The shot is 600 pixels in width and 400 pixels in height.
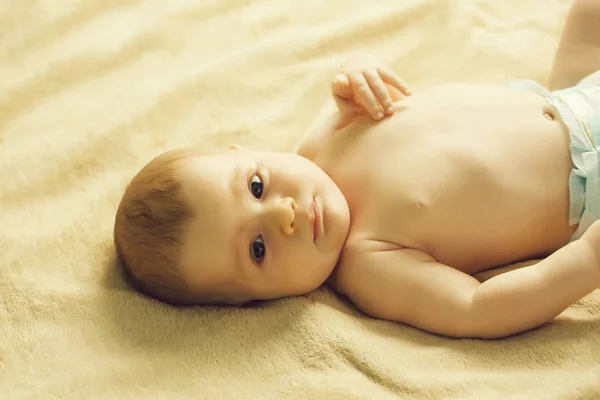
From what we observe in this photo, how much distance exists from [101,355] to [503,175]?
61 centimetres

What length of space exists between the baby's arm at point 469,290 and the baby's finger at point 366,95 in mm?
238

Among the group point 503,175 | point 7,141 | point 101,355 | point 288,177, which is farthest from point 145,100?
point 503,175

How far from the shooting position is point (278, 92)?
1324 mm

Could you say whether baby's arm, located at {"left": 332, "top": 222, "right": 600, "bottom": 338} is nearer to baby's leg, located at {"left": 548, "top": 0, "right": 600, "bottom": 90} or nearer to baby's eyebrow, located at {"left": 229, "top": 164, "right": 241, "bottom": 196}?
baby's eyebrow, located at {"left": 229, "top": 164, "right": 241, "bottom": 196}

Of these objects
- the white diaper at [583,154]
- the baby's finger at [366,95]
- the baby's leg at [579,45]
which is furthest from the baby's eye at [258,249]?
the baby's leg at [579,45]

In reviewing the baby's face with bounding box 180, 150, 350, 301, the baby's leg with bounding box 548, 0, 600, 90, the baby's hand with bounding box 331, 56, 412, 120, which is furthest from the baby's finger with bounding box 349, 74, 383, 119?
the baby's leg with bounding box 548, 0, 600, 90

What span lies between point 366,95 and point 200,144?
0.34m

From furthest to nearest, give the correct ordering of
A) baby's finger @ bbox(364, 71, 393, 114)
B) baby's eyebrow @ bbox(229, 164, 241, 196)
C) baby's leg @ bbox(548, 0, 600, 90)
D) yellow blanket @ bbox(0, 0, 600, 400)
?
baby's leg @ bbox(548, 0, 600, 90), baby's finger @ bbox(364, 71, 393, 114), baby's eyebrow @ bbox(229, 164, 241, 196), yellow blanket @ bbox(0, 0, 600, 400)

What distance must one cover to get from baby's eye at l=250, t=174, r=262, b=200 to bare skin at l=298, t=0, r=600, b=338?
144 millimetres

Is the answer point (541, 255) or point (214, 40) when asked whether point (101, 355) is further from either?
point (214, 40)

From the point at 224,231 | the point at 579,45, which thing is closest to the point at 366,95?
the point at 224,231

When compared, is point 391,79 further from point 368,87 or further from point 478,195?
point 478,195

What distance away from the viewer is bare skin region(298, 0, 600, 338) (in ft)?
2.80

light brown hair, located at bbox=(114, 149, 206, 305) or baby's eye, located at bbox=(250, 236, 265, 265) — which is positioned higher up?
light brown hair, located at bbox=(114, 149, 206, 305)
